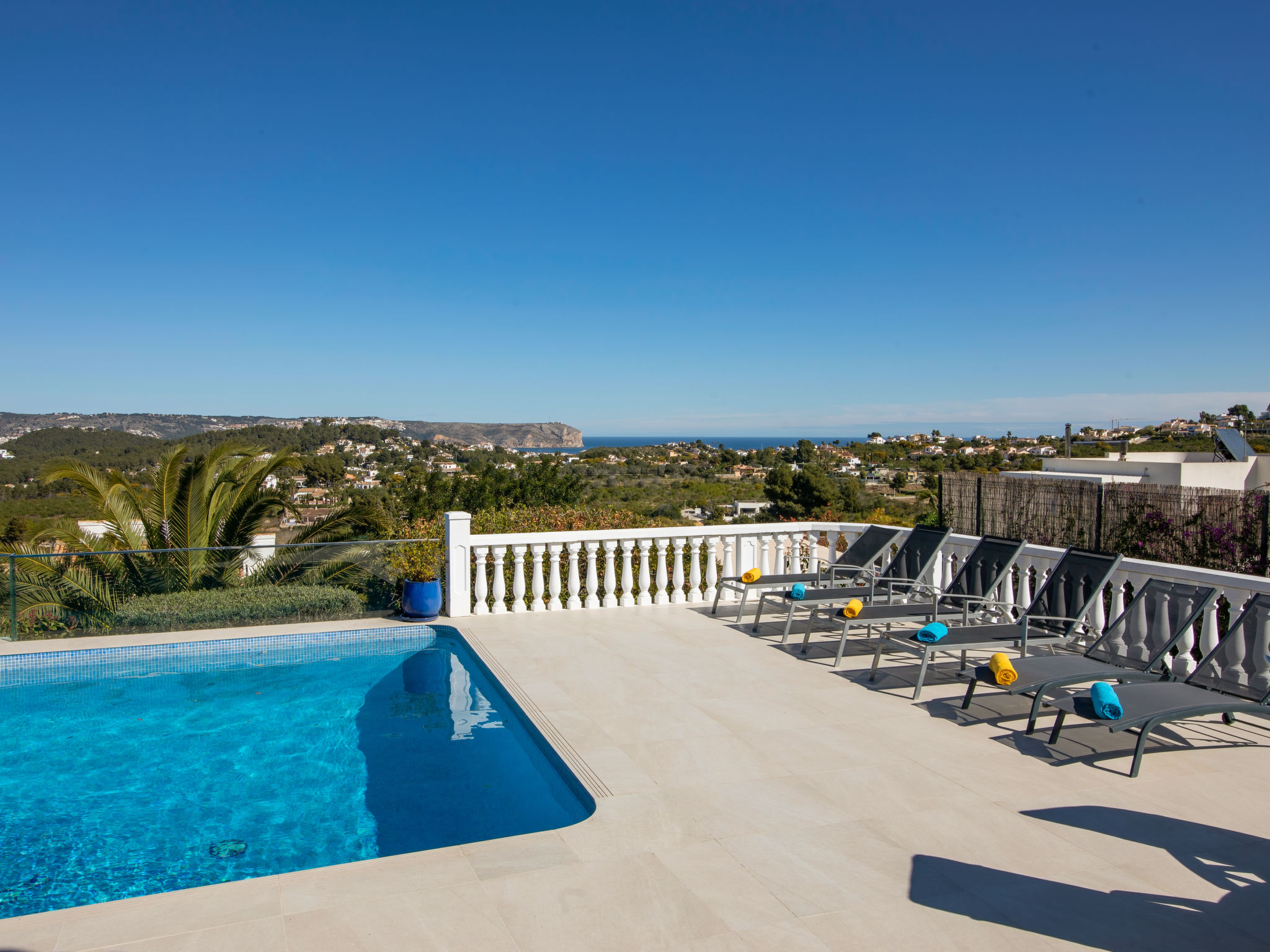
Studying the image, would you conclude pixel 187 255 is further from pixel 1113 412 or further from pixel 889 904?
pixel 1113 412

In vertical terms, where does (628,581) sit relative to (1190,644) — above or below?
below

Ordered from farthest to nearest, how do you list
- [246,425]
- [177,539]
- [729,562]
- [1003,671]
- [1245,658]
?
[246,425], [177,539], [729,562], [1245,658], [1003,671]

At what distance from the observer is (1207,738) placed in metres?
4.49

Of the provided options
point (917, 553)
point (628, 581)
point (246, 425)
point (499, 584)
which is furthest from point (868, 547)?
point (246, 425)

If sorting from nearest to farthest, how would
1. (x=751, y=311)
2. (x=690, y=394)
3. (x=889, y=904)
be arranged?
(x=889, y=904) → (x=751, y=311) → (x=690, y=394)

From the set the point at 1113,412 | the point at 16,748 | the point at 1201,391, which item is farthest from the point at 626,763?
the point at 1201,391

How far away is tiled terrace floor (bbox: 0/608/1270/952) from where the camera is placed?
8.34 feet

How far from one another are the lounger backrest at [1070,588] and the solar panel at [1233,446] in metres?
23.8

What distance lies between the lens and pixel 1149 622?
5.31 m

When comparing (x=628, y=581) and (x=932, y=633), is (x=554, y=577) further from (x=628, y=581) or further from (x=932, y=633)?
(x=932, y=633)

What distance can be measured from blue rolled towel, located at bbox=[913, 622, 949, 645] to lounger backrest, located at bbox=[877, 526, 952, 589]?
7.31 feet

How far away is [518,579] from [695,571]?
7.01 feet

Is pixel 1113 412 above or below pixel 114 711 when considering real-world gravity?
above

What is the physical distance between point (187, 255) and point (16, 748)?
17909 mm
